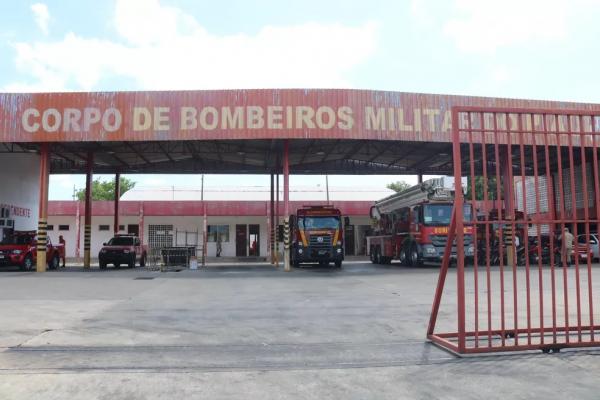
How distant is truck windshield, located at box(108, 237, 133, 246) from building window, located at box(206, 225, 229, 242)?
572 inches

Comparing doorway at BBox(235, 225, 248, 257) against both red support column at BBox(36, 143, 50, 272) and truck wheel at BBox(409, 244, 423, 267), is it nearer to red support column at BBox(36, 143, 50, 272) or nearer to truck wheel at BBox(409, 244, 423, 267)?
red support column at BBox(36, 143, 50, 272)

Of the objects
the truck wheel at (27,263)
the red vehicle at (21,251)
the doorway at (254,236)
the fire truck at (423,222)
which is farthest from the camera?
the doorway at (254,236)

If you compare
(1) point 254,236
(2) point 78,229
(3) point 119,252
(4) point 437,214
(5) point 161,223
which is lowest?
(3) point 119,252

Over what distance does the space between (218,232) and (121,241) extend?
590 inches

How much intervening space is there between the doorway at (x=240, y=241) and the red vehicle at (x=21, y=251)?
18465 millimetres

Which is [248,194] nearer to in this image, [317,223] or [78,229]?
[78,229]

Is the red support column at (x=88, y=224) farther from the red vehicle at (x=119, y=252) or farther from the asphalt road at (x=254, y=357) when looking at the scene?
the asphalt road at (x=254, y=357)

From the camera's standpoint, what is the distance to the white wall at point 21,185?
86.6 feet

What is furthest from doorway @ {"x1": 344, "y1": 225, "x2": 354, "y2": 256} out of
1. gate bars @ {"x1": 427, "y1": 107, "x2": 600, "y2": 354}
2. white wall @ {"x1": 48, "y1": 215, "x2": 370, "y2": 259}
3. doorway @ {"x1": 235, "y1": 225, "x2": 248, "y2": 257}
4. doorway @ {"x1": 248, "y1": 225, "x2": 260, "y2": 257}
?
gate bars @ {"x1": 427, "y1": 107, "x2": 600, "y2": 354}

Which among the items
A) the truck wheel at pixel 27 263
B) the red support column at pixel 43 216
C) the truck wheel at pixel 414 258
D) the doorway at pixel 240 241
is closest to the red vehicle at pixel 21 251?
the truck wheel at pixel 27 263

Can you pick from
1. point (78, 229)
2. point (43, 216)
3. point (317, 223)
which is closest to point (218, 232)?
point (78, 229)

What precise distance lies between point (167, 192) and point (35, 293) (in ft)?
115

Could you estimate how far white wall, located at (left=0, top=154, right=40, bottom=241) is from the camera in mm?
26406

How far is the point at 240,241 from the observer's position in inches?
1654
